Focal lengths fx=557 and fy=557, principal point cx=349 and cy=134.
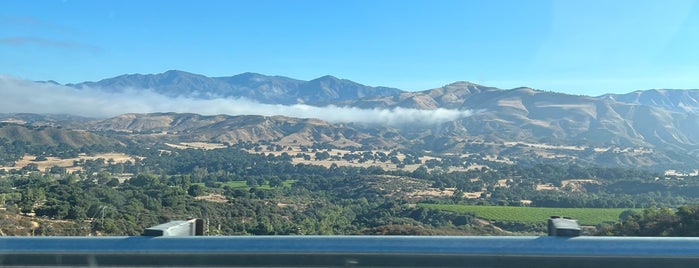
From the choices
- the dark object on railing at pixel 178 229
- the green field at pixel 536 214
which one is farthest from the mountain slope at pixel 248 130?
the dark object on railing at pixel 178 229

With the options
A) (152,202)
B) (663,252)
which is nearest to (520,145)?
(152,202)

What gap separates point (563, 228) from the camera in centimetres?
363

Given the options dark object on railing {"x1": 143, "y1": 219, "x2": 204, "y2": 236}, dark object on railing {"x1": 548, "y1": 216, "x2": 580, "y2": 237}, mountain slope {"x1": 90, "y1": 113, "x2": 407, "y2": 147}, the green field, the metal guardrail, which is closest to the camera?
the metal guardrail

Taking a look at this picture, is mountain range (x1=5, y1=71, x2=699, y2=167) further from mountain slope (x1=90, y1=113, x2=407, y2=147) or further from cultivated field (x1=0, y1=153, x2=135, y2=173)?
cultivated field (x1=0, y1=153, x2=135, y2=173)

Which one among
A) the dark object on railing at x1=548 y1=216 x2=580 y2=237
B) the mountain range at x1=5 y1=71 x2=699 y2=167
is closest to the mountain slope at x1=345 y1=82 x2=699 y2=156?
the mountain range at x1=5 y1=71 x2=699 y2=167

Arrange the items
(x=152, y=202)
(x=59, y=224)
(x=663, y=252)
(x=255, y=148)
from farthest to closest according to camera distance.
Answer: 1. (x=255, y=148)
2. (x=152, y=202)
3. (x=59, y=224)
4. (x=663, y=252)

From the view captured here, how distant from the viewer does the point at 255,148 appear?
109125 mm

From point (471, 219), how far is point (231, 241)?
2792 cm

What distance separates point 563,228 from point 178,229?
264 centimetres

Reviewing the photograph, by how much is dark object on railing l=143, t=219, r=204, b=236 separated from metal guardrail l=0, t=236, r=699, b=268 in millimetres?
98

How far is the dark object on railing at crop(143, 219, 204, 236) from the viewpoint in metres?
3.79

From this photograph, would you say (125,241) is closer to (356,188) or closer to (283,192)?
(283,192)

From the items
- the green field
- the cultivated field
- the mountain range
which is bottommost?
the green field

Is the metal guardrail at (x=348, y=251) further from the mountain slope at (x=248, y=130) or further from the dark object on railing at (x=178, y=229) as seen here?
the mountain slope at (x=248, y=130)
